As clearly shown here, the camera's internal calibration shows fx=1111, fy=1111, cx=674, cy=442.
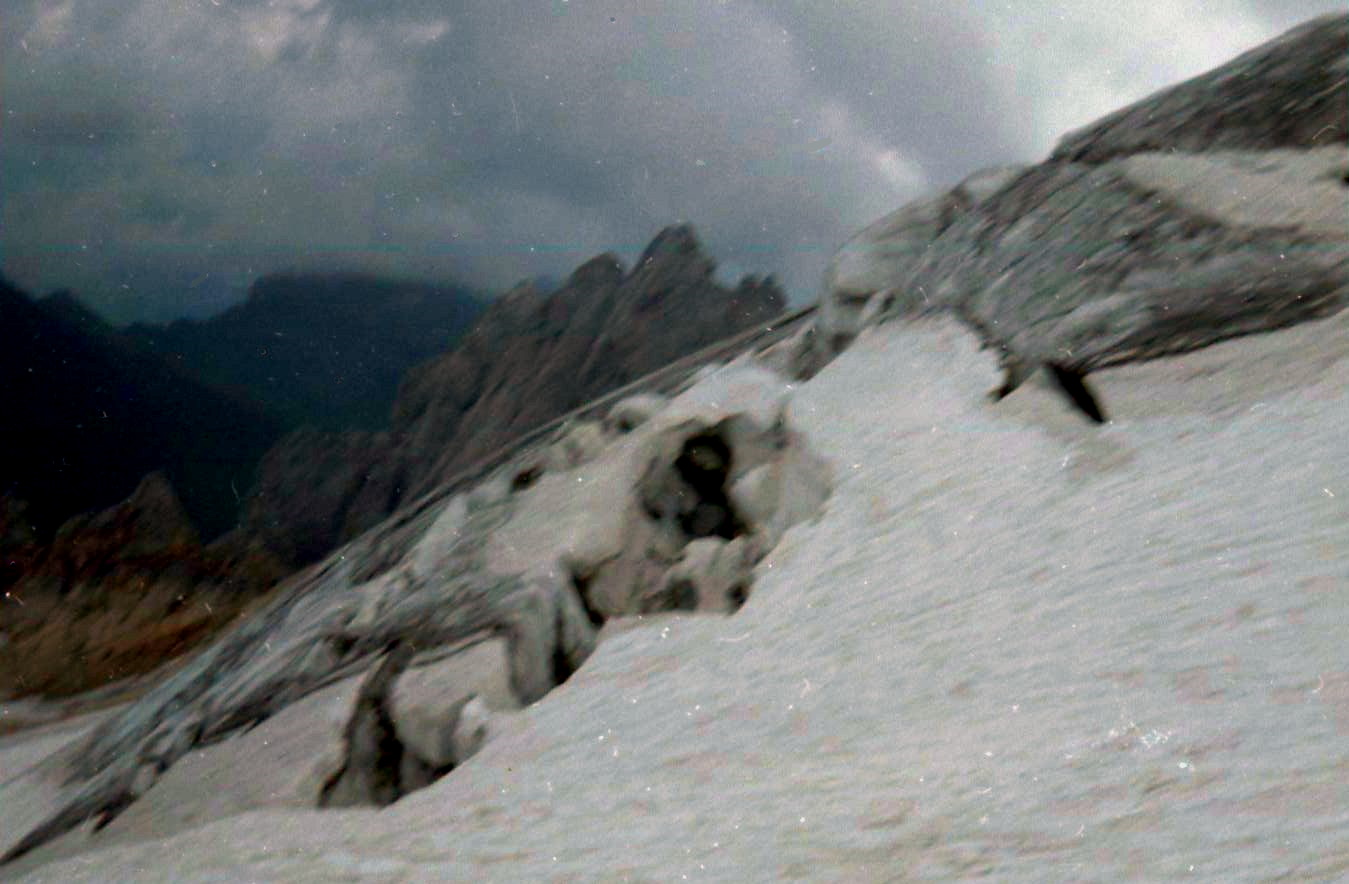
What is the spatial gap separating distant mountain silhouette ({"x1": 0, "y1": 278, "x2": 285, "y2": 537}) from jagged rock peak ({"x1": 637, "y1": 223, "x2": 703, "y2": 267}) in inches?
321

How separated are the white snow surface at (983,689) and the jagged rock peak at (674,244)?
17669 mm

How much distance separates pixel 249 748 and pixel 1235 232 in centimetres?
447

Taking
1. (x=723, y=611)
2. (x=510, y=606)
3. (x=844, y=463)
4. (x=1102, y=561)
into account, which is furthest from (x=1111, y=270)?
(x=510, y=606)

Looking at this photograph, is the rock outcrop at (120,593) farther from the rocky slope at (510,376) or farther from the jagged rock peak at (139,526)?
the rocky slope at (510,376)

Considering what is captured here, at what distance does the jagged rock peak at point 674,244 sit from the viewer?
21938 millimetres

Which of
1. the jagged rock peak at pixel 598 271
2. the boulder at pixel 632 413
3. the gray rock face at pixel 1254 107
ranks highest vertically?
the jagged rock peak at pixel 598 271

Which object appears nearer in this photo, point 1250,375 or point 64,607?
point 1250,375

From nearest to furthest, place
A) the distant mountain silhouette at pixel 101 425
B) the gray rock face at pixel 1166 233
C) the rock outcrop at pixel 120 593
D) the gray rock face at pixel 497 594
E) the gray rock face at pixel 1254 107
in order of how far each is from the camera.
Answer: the gray rock face at pixel 1166 233 → the gray rock face at pixel 497 594 → the gray rock face at pixel 1254 107 → the rock outcrop at pixel 120 593 → the distant mountain silhouette at pixel 101 425

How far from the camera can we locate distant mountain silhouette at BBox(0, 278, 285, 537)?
18.7 meters

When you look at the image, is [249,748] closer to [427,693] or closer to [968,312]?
[427,693]

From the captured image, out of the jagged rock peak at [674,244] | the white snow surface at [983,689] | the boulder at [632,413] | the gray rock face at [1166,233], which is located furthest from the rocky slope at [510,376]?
→ the white snow surface at [983,689]

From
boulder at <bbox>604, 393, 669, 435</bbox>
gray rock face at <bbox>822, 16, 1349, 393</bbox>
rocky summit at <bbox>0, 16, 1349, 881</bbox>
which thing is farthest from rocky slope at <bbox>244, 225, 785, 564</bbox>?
gray rock face at <bbox>822, 16, 1349, 393</bbox>

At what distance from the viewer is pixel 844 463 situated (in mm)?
4441

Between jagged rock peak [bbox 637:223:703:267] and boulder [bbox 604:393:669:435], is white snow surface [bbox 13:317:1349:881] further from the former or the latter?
jagged rock peak [bbox 637:223:703:267]
